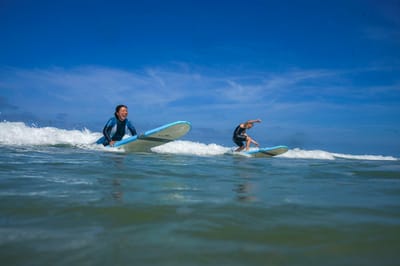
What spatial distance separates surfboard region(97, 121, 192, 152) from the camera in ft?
32.4

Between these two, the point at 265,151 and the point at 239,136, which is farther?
the point at 239,136

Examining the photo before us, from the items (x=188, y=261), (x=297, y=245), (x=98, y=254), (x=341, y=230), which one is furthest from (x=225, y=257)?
(x=341, y=230)

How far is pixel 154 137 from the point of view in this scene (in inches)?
404

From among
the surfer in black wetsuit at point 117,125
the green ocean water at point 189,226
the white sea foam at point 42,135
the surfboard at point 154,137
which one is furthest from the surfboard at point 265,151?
the green ocean water at point 189,226

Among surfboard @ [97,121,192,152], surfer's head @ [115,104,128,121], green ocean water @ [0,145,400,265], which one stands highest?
surfer's head @ [115,104,128,121]

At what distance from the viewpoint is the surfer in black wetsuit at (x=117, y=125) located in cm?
990

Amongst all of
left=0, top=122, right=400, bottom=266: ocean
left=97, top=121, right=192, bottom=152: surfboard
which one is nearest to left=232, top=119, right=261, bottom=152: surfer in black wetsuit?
left=97, top=121, right=192, bottom=152: surfboard

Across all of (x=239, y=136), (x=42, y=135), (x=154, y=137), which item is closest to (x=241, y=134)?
(x=239, y=136)

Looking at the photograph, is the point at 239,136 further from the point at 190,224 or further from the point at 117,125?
the point at 190,224

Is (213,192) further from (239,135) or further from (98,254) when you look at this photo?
(239,135)

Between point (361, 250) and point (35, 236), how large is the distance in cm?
171

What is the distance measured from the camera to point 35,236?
167 cm

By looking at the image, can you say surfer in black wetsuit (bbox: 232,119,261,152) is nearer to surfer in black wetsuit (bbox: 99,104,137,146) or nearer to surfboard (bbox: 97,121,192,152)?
surfboard (bbox: 97,121,192,152)

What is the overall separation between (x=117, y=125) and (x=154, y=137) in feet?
4.13
